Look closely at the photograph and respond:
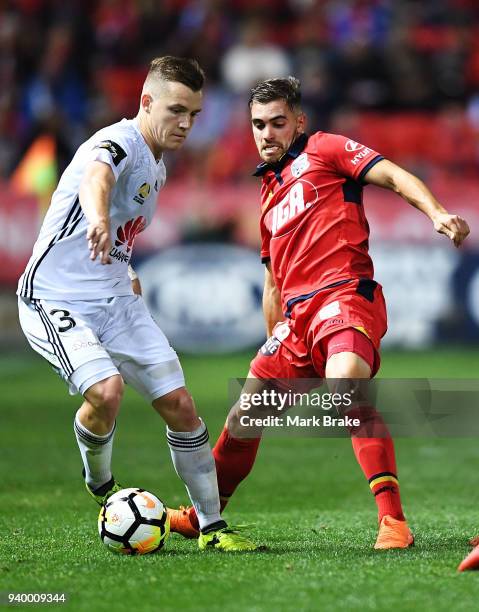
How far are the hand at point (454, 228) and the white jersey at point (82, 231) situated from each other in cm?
151

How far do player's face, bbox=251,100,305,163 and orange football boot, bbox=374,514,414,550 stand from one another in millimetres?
1940

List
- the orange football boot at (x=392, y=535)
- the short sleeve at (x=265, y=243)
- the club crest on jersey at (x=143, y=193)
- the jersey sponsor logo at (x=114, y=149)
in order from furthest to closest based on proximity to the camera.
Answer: the short sleeve at (x=265, y=243)
the club crest on jersey at (x=143, y=193)
the jersey sponsor logo at (x=114, y=149)
the orange football boot at (x=392, y=535)

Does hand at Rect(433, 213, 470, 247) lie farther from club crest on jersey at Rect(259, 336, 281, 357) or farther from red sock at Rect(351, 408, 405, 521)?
club crest on jersey at Rect(259, 336, 281, 357)

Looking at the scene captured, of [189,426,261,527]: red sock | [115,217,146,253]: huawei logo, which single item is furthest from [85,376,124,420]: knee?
[189,426,261,527]: red sock

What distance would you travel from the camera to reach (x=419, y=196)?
544 cm

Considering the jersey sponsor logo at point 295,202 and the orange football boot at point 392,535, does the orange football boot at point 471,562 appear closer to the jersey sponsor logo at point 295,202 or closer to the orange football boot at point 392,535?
the orange football boot at point 392,535

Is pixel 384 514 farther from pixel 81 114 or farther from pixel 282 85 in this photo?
pixel 81 114

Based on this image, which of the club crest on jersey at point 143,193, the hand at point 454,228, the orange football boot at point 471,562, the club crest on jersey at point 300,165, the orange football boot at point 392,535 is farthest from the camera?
the club crest on jersey at point 300,165

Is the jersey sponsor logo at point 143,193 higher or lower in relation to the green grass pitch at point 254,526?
higher

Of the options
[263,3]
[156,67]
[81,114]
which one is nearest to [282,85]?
[156,67]

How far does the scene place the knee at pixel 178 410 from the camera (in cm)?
566

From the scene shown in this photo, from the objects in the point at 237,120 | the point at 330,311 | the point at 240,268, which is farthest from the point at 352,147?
the point at 237,120

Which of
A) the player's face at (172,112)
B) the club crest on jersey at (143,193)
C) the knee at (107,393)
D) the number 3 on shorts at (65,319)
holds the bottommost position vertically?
the knee at (107,393)

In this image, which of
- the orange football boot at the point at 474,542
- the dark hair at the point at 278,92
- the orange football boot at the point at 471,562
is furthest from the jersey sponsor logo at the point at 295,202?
the orange football boot at the point at 471,562
